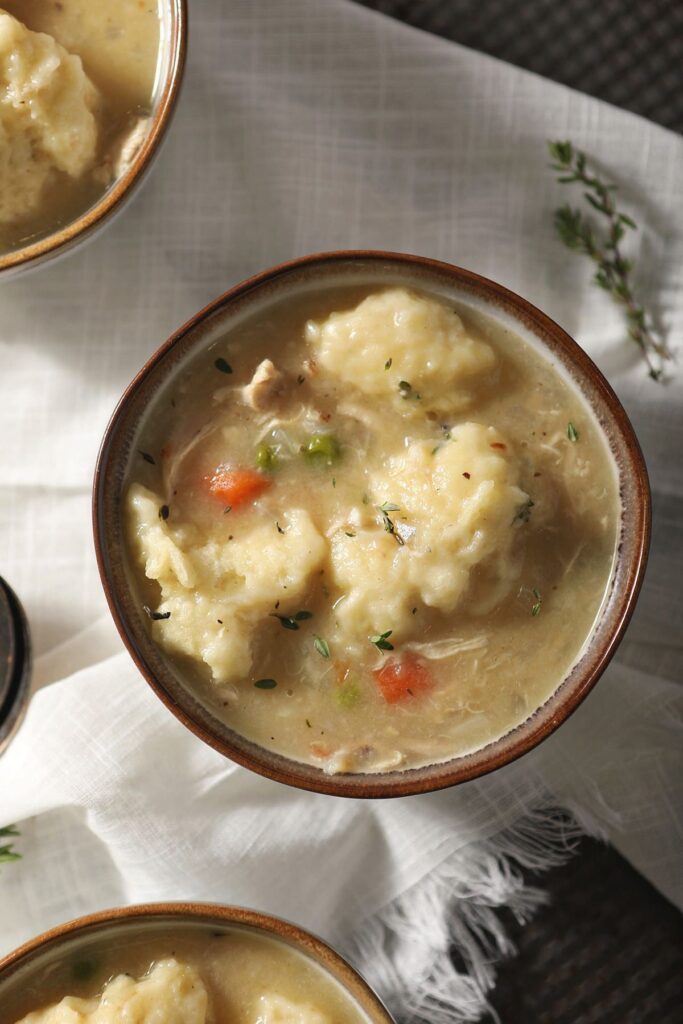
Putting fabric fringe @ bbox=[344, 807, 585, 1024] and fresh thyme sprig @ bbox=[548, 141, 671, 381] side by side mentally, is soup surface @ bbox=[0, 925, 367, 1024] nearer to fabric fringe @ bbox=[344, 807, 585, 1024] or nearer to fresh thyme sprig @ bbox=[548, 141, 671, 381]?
fabric fringe @ bbox=[344, 807, 585, 1024]

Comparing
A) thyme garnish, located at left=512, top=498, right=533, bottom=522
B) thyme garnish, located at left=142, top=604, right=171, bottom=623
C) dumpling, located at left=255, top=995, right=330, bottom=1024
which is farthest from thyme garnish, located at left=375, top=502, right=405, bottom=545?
dumpling, located at left=255, top=995, right=330, bottom=1024

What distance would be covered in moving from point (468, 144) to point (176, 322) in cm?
91

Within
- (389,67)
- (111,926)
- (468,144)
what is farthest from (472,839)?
(389,67)

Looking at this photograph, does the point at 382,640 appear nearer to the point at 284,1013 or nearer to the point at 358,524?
the point at 358,524

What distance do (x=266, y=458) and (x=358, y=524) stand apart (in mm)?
258

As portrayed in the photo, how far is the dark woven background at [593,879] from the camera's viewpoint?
3.17 meters

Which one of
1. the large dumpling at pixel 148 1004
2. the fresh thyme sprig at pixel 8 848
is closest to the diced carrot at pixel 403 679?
the large dumpling at pixel 148 1004

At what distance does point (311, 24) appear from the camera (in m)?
3.12

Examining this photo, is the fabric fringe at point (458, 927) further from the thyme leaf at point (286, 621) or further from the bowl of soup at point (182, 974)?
the thyme leaf at point (286, 621)

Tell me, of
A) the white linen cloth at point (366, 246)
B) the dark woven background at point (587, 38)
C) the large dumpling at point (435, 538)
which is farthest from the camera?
the dark woven background at point (587, 38)

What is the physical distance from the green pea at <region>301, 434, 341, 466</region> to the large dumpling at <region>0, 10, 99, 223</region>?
2.81 ft

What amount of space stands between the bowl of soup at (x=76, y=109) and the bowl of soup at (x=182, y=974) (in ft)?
5.02

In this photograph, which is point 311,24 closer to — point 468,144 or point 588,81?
point 468,144

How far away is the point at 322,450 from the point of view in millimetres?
2676
